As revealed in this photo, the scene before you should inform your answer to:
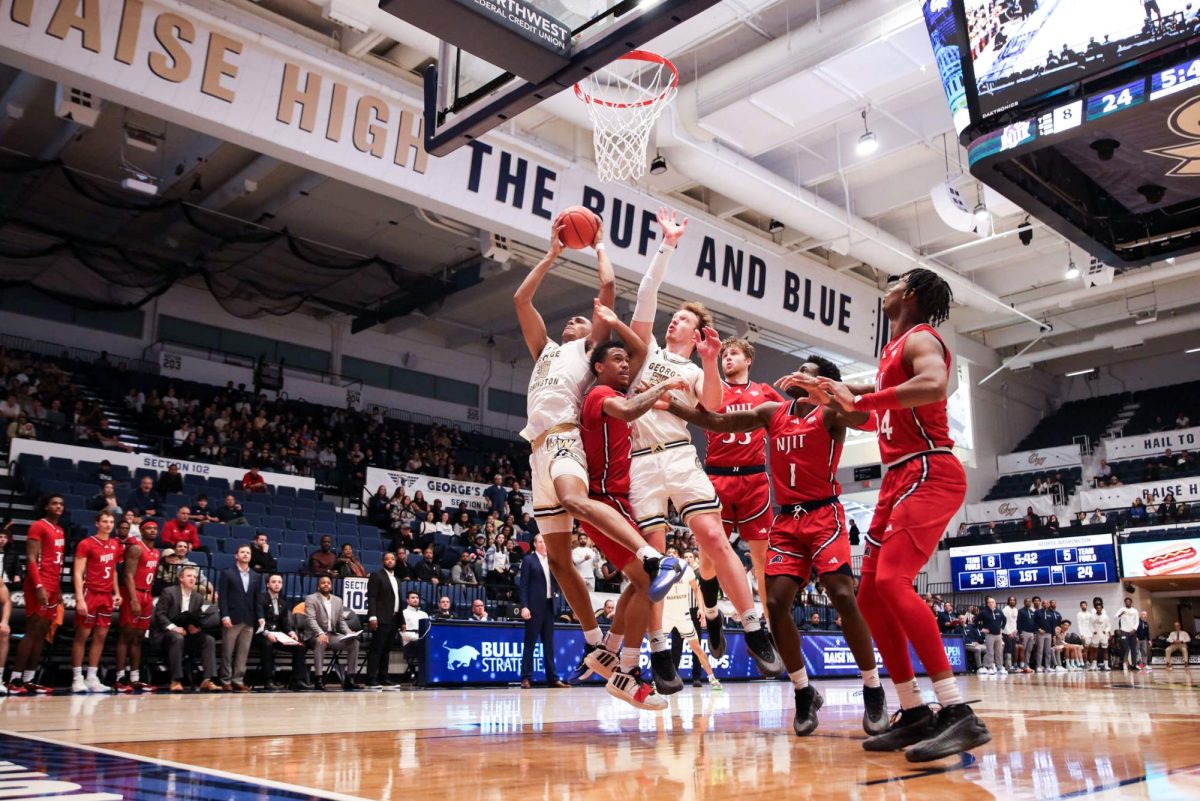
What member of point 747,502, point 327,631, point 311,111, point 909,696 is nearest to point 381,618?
point 327,631

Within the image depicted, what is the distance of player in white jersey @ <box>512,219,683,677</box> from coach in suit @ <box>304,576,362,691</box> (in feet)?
20.6

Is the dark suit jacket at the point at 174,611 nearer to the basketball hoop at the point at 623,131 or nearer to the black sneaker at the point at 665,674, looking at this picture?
the basketball hoop at the point at 623,131

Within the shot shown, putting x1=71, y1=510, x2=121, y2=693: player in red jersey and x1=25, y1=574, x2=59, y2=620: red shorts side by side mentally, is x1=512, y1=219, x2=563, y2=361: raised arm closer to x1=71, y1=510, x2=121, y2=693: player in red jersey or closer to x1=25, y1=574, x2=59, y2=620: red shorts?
x1=71, y1=510, x2=121, y2=693: player in red jersey

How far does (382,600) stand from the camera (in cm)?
1093

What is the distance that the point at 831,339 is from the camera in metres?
17.7

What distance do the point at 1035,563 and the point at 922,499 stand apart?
25.7 m

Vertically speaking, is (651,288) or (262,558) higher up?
(651,288)

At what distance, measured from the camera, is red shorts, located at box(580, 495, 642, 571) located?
4906 mm

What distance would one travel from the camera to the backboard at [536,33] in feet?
16.5

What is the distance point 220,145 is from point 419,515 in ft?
24.8

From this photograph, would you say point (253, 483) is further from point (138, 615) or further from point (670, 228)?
point (670, 228)

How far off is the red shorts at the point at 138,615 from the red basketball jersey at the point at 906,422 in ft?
27.6

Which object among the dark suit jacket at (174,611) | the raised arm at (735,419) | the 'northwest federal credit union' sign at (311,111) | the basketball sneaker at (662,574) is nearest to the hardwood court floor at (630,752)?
the basketball sneaker at (662,574)

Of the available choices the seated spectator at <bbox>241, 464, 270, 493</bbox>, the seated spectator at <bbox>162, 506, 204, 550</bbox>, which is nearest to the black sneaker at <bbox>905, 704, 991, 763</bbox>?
the seated spectator at <bbox>162, 506, 204, 550</bbox>
